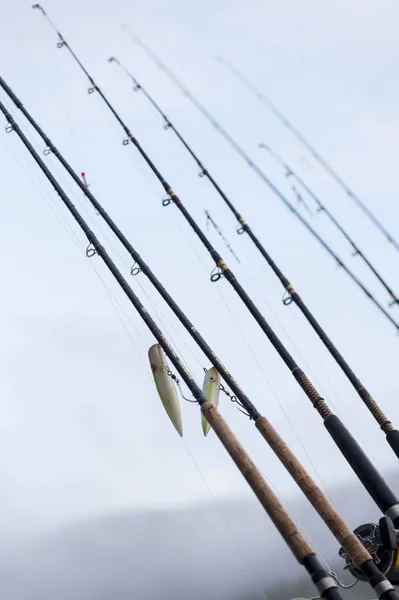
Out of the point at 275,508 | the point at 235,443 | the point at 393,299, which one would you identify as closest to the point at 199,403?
the point at 235,443

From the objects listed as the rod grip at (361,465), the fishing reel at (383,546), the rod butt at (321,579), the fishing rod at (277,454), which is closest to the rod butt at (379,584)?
the fishing rod at (277,454)

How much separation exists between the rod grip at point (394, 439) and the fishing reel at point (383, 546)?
136cm

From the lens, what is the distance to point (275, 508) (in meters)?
8.05

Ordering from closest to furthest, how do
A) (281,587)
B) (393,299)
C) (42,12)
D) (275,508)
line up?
(275,508)
(393,299)
(42,12)
(281,587)

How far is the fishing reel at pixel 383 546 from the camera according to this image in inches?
383

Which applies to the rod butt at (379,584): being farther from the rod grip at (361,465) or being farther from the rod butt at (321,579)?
the rod grip at (361,465)

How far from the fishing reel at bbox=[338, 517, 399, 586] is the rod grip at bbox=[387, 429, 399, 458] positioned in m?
1.36

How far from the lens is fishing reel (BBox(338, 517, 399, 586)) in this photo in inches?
383

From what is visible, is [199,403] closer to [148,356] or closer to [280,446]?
[280,446]

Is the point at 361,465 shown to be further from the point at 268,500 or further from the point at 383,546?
the point at 268,500

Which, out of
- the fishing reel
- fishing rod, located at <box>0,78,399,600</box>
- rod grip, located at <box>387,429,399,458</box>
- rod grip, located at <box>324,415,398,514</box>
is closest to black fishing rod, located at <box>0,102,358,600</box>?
fishing rod, located at <box>0,78,399,600</box>

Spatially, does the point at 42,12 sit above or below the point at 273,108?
above

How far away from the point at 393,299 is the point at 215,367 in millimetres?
6751

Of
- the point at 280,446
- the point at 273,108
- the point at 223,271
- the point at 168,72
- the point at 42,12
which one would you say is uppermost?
the point at 42,12
